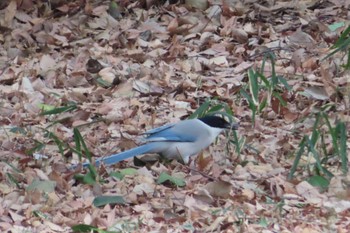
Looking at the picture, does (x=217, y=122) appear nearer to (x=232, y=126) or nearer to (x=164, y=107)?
(x=232, y=126)

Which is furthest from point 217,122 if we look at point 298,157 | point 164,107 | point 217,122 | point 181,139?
point 164,107

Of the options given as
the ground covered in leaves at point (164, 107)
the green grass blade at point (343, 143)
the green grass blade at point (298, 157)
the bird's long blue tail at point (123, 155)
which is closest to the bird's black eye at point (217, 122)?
the ground covered in leaves at point (164, 107)

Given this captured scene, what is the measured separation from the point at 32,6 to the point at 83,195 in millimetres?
3819

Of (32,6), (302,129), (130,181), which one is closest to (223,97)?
(302,129)

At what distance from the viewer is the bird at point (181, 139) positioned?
6.49 metres

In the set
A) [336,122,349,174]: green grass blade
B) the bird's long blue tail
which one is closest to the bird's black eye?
the bird's long blue tail

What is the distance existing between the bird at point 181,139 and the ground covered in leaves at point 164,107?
0.08 m

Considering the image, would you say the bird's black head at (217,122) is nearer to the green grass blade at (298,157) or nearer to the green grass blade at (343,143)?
the green grass blade at (298,157)

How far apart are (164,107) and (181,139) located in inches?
45.4

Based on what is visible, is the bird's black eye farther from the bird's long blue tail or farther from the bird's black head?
the bird's long blue tail

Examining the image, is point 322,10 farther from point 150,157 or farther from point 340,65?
point 150,157

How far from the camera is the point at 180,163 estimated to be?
21.6 feet

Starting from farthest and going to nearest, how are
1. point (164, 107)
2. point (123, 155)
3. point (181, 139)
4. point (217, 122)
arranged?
point (164, 107) → point (217, 122) → point (181, 139) → point (123, 155)

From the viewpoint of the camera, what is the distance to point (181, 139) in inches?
259
